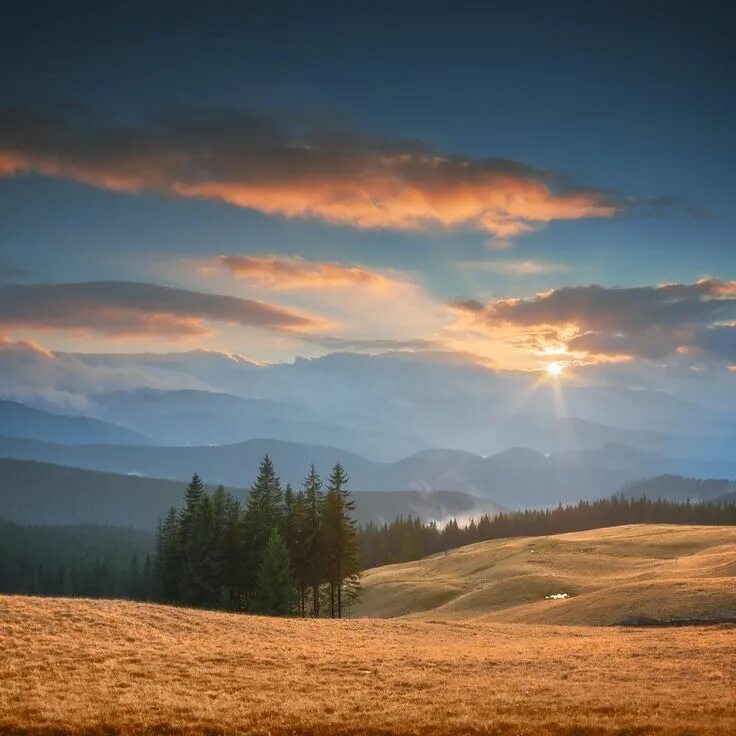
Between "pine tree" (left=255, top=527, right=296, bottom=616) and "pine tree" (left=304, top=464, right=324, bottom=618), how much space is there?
584 cm

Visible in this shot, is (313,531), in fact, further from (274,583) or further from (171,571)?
(171,571)

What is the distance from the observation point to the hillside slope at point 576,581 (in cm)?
5538

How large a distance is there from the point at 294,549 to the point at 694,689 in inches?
1961

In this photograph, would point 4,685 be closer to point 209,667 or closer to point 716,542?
point 209,667

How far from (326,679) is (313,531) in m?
43.1

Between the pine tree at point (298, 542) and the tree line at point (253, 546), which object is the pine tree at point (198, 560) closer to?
the tree line at point (253, 546)

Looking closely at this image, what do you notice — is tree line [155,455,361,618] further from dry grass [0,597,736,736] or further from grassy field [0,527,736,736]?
dry grass [0,597,736,736]

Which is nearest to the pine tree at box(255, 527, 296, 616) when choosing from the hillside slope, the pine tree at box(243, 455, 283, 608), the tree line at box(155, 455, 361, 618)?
the tree line at box(155, 455, 361, 618)

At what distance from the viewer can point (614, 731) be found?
19.2 meters

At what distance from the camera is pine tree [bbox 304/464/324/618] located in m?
69.1

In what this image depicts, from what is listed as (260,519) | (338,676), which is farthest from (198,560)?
(338,676)

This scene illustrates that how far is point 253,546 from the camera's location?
67.5 metres

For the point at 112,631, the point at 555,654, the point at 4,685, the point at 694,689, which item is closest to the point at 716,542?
the point at 555,654

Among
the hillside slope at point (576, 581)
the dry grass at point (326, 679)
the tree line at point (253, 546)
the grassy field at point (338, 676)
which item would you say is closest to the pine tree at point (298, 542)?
Answer: the tree line at point (253, 546)
